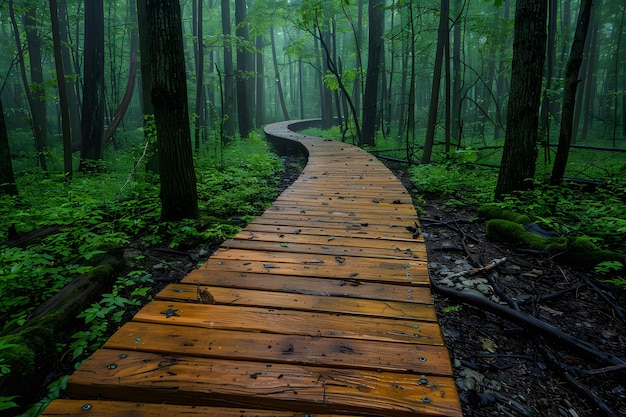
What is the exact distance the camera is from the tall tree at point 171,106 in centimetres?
404

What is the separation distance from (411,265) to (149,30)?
4145 millimetres

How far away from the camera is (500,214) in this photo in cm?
536

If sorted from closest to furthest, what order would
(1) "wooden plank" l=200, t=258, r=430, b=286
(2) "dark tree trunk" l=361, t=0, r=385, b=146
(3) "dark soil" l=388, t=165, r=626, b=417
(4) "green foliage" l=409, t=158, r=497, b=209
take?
(3) "dark soil" l=388, t=165, r=626, b=417 < (1) "wooden plank" l=200, t=258, r=430, b=286 < (4) "green foliage" l=409, t=158, r=497, b=209 < (2) "dark tree trunk" l=361, t=0, r=385, b=146

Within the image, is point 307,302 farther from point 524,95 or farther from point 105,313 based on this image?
point 524,95

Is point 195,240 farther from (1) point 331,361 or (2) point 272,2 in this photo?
(2) point 272,2

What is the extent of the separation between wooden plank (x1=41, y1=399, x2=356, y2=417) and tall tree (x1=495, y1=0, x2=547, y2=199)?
235 inches

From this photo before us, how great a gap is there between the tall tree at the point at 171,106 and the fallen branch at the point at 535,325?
3575 mm

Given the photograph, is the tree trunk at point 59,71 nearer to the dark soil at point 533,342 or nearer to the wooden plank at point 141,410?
the wooden plank at point 141,410

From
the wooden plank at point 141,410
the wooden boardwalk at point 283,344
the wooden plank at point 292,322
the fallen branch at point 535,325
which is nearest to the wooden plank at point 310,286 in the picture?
the wooden boardwalk at point 283,344

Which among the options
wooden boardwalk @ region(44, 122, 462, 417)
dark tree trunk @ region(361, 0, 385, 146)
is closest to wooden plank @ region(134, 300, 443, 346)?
wooden boardwalk @ region(44, 122, 462, 417)

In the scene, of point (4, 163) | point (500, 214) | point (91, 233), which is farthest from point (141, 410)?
point (4, 163)

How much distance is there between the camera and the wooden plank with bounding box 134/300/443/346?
1.92m

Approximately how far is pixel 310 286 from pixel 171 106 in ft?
10.3

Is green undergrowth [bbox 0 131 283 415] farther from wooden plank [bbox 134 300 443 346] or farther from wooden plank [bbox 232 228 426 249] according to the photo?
wooden plank [bbox 232 228 426 249]
